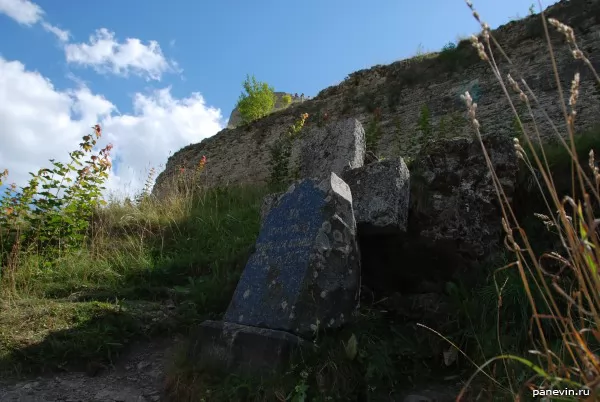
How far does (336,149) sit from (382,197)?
205cm

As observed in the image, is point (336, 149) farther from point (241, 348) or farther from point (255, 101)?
point (255, 101)

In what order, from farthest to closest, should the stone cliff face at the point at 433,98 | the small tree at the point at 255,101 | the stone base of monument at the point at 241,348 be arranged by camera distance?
1. the small tree at the point at 255,101
2. the stone cliff face at the point at 433,98
3. the stone base of monument at the point at 241,348

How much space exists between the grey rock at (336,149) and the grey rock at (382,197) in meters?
1.29

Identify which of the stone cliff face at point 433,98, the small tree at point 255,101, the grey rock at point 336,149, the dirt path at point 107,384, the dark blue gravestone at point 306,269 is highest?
the small tree at point 255,101

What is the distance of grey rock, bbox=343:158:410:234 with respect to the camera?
3.70 m

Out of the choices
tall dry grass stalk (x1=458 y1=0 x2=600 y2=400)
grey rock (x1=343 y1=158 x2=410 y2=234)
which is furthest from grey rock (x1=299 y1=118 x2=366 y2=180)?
tall dry grass stalk (x1=458 y1=0 x2=600 y2=400)

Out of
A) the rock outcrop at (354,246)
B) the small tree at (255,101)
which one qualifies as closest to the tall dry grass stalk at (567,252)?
the rock outcrop at (354,246)

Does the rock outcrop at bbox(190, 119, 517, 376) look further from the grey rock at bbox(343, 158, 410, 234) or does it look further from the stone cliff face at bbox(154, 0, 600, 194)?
the stone cliff face at bbox(154, 0, 600, 194)

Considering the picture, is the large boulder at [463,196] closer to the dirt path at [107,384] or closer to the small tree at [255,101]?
the dirt path at [107,384]

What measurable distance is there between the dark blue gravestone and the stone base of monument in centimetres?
12

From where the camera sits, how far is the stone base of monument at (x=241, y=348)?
2.94 meters

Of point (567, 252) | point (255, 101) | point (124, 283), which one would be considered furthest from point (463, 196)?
point (255, 101)

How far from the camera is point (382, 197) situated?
12.5ft

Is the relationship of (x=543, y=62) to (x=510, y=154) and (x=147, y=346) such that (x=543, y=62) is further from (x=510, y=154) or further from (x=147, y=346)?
(x=147, y=346)
